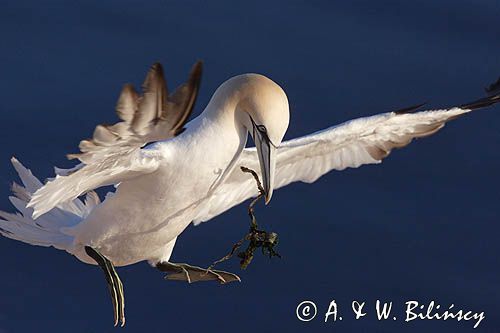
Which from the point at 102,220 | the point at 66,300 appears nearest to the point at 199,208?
the point at 102,220

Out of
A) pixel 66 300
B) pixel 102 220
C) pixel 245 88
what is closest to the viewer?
pixel 245 88

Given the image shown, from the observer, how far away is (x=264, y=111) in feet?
17.2

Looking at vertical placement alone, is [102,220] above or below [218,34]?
below

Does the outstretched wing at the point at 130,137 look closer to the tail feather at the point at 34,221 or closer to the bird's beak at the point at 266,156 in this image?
the bird's beak at the point at 266,156

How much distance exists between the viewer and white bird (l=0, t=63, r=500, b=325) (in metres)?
4.71

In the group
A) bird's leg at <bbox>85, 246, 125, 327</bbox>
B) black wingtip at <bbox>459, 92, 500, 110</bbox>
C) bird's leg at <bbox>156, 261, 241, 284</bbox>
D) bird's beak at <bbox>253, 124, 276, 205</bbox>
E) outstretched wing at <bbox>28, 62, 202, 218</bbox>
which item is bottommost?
bird's leg at <bbox>85, 246, 125, 327</bbox>

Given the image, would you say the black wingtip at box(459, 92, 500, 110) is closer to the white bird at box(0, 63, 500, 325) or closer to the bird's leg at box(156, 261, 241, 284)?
the white bird at box(0, 63, 500, 325)

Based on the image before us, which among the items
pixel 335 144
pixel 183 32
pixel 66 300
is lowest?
pixel 66 300

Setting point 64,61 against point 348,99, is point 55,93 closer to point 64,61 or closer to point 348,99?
point 64,61

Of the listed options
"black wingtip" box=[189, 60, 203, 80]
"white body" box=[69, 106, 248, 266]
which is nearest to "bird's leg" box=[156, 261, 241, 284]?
"white body" box=[69, 106, 248, 266]

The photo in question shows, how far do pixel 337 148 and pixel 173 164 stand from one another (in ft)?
3.67

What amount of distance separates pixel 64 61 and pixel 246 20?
1.03 m

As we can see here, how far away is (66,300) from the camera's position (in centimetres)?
658

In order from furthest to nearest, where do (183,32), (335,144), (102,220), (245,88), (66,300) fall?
(183,32) < (66,300) < (335,144) < (102,220) < (245,88)
